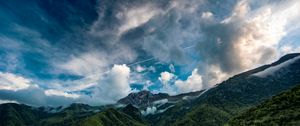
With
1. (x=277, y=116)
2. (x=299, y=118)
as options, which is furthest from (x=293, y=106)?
(x=299, y=118)

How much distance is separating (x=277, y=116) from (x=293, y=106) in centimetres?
1431

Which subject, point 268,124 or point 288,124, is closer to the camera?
point 288,124

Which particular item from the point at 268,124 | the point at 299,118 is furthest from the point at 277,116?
the point at 299,118

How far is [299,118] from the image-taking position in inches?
6781

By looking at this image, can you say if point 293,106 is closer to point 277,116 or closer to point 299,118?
point 277,116

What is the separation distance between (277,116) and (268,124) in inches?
481

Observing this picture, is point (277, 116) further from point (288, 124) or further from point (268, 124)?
point (288, 124)

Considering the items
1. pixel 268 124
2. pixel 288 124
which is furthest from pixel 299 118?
pixel 268 124

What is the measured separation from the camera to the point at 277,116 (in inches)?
7805

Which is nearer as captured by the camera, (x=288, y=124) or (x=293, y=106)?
→ (x=288, y=124)

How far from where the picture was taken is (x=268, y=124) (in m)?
192

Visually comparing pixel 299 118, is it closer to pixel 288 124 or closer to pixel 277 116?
pixel 288 124

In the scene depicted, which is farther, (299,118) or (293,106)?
(293,106)

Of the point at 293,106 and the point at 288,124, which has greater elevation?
the point at 293,106
